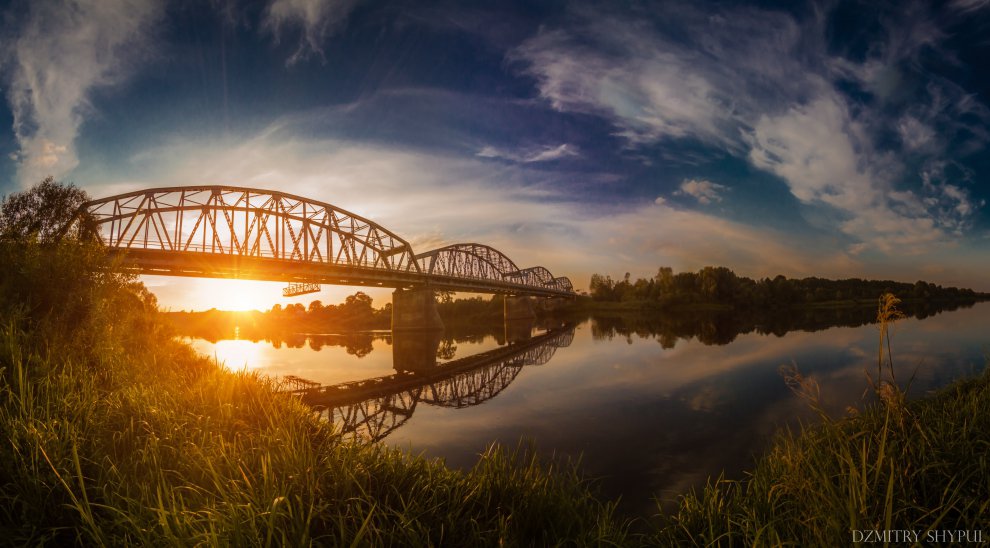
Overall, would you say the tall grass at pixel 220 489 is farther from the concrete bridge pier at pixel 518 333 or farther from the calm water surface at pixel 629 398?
the concrete bridge pier at pixel 518 333

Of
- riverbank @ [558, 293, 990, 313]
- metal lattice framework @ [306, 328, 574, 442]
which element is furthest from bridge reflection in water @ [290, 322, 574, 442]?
riverbank @ [558, 293, 990, 313]

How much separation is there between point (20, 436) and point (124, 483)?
2.13 meters

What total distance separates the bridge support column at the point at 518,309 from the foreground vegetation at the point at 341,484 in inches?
4075

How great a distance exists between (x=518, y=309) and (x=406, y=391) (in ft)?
305

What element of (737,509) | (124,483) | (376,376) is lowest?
(376,376)

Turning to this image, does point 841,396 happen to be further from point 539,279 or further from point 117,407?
point 539,279

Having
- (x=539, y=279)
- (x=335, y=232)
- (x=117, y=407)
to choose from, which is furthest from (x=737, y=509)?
(x=539, y=279)

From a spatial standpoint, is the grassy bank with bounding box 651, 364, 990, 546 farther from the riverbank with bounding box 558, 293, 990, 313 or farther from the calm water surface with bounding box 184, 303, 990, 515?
the riverbank with bounding box 558, 293, 990, 313

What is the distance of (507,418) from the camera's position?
16141 mm

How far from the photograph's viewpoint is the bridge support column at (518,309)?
373 feet

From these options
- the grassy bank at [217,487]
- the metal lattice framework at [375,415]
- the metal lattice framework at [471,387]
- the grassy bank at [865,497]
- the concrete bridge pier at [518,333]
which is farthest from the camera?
the concrete bridge pier at [518,333]

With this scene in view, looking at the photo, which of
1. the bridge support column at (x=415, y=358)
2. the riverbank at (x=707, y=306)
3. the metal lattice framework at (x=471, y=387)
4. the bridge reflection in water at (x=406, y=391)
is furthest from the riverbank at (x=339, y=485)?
the riverbank at (x=707, y=306)

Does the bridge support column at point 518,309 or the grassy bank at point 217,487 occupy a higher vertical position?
the grassy bank at point 217,487

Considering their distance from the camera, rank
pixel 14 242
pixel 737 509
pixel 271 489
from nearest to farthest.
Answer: pixel 271 489 < pixel 737 509 < pixel 14 242
